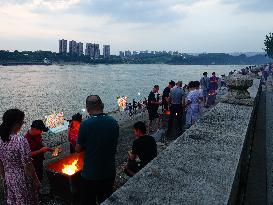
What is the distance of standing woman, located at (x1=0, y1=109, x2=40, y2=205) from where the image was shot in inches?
145

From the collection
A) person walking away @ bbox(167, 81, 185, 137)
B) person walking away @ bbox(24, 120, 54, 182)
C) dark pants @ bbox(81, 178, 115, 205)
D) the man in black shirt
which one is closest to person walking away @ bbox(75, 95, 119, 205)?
dark pants @ bbox(81, 178, 115, 205)

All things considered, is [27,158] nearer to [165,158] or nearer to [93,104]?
[93,104]

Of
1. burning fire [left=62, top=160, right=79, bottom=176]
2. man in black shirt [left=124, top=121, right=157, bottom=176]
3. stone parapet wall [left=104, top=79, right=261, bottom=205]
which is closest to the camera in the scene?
stone parapet wall [left=104, top=79, right=261, bottom=205]

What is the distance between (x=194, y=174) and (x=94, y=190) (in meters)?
1.42

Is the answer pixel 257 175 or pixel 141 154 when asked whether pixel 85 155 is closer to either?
pixel 141 154

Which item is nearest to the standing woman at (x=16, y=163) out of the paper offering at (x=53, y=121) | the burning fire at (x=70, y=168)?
the burning fire at (x=70, y=168)

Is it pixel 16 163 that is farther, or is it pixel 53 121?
pixel 53 121

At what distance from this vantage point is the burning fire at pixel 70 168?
→ 5.49 metres

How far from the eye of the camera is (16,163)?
382 centimetres

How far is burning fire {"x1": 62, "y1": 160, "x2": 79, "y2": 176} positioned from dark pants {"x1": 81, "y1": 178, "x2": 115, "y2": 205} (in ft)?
5.21

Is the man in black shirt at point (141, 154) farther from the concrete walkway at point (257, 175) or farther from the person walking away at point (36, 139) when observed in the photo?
the person walking away at point (36, 139)

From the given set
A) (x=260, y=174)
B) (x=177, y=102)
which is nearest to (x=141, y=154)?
(x=260, y=174)

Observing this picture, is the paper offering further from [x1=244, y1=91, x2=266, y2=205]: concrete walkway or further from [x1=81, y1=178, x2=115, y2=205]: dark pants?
[x1=81, y1=178, x2=115, y2=205]: dark pants

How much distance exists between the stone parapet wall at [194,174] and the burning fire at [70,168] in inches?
88.4
